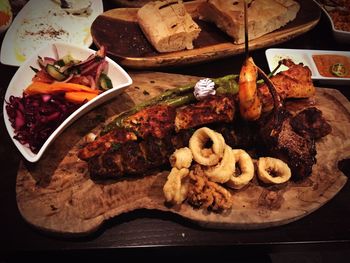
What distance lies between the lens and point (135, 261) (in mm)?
2883

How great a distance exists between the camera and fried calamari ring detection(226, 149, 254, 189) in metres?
2.74

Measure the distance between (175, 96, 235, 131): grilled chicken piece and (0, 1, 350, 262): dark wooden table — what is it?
0.77 meters

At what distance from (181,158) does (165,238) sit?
0.62 meters

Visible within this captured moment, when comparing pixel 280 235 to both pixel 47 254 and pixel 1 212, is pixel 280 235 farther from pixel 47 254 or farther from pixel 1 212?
pixel 1 212

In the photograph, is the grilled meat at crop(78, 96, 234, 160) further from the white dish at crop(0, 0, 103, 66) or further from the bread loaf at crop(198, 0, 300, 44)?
the white dish at crop(0, 0, 103, 66)

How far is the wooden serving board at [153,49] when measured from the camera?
3.74 metres

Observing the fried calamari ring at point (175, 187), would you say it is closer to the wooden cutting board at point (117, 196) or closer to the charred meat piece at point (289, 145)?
the wooden cutting board at point (117, 196)

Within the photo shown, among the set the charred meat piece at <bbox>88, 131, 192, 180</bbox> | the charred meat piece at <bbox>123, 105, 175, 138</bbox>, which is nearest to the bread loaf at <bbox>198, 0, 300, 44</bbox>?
the charred meat piece at <bbox>123, 105, 175, 138</bbox>

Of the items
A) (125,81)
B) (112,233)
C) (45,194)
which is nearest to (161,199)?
(112,233)

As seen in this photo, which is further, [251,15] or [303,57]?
[303,57]

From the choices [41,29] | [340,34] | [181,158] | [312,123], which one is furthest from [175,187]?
[340,34]

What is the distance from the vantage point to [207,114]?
3.01 m

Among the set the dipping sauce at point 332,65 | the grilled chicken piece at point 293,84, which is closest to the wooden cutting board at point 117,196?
the grilled chicken piece at point 293,84

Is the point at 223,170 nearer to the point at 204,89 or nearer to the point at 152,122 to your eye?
the point at 152,122
